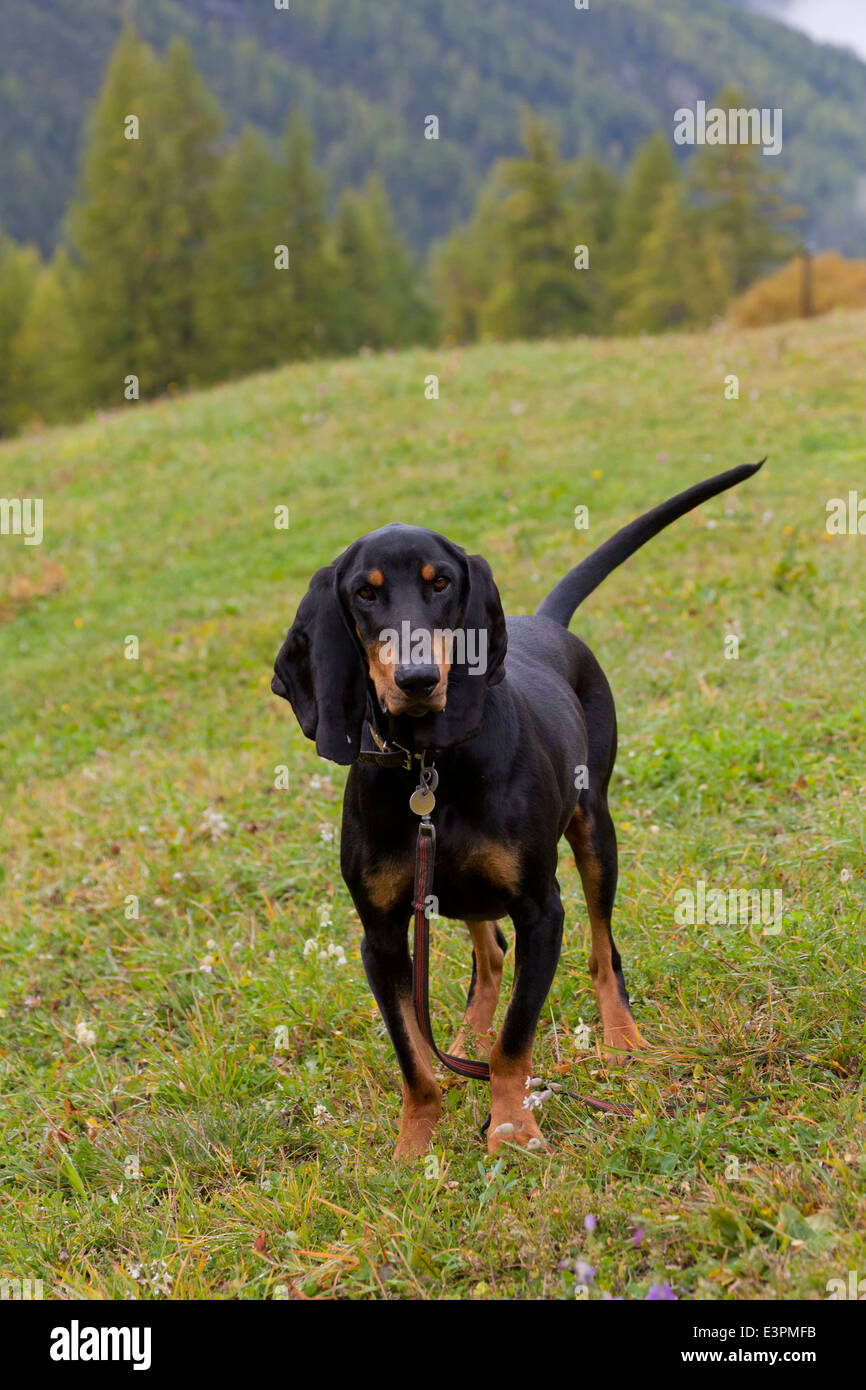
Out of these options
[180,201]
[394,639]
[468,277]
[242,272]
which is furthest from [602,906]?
[468,277]

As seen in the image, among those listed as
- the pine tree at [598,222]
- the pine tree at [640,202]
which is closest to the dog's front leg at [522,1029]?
the pine tree at [598,222]

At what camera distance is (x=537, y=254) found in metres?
41.6

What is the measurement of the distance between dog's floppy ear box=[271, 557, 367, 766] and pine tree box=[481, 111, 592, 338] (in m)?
40.1

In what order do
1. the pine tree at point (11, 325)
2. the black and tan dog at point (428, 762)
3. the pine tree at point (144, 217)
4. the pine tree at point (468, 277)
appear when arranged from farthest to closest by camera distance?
the pine tree at point (468, 277)
the pine tree at point (11, 325)
the pine tree at point (144, 217)
the black and tan dog at point (428, 762)

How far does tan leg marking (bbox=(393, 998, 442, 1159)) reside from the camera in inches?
127

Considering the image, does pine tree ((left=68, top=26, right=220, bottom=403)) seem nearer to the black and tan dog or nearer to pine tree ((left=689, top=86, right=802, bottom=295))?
pine tree ((left=689, top=86, right=802, bottom=295))

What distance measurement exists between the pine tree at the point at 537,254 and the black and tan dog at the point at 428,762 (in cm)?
4009

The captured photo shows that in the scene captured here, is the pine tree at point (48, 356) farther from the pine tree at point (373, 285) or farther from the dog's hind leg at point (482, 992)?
the dog's hind leg at point (482, 992)

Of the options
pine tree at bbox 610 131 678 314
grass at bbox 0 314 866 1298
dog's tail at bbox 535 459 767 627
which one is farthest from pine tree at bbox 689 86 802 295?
dog's tail at bbox 535 459 767 627

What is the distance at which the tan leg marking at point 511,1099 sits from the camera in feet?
10.2

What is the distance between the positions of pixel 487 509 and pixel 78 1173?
909cm

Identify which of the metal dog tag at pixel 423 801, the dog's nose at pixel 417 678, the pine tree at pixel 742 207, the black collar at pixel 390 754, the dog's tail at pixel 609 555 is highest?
the pine tree at pixel 742 207

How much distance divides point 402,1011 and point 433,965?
113 cm

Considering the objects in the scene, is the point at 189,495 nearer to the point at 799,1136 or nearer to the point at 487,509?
the point at 487,509
